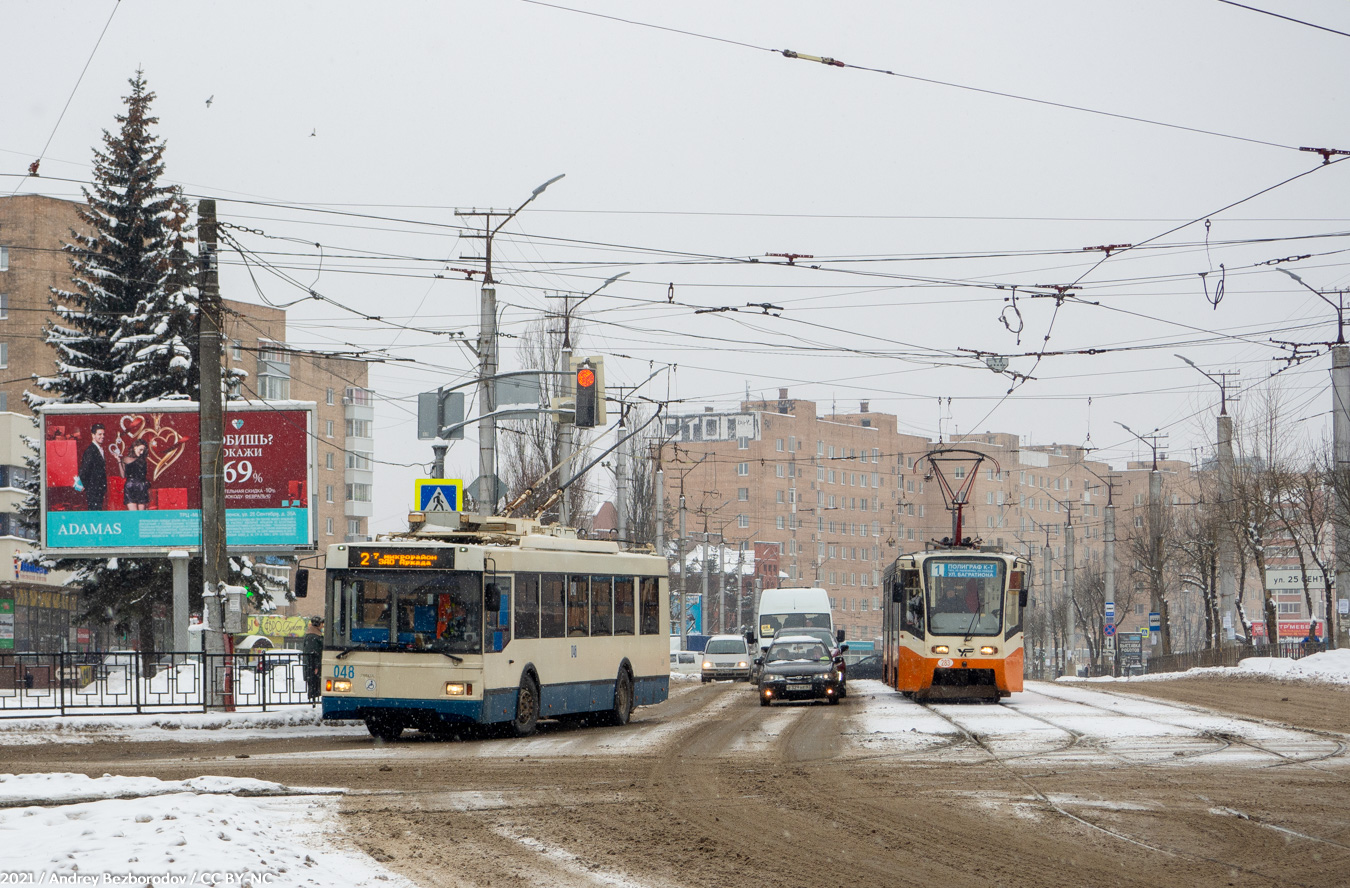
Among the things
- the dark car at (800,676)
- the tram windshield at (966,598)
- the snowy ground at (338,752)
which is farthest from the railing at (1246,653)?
the dark car at (800,676)

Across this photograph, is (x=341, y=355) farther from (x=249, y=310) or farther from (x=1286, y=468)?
(x=249, y=310)

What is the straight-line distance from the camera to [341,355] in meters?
27.2

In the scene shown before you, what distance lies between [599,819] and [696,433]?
472 feet

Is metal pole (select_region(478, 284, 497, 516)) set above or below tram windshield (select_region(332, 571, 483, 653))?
above

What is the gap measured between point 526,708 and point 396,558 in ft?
9.07

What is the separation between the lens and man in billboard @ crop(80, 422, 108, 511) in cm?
3778

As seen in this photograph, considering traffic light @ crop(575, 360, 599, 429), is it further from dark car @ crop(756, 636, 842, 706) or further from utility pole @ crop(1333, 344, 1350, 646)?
utility pole @ crop(1333, 344, 1350, 646)

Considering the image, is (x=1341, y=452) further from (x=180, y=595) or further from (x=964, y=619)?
(x=180, y=595)

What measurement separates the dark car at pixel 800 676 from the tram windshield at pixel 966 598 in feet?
8.16

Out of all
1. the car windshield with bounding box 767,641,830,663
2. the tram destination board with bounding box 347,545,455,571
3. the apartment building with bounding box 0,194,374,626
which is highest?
the apartment building with bounding box 0,194,374,626

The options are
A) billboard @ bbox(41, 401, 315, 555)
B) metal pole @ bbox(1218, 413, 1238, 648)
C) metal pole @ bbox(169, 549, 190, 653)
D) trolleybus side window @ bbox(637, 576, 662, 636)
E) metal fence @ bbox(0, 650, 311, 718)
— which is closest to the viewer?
trolleybus side window @ bbox(637, 576, 662, 636)

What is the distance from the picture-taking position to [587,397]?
26188 mm

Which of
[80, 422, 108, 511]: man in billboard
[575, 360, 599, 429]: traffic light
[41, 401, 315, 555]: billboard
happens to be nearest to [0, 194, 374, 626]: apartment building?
[41, 401, 315, 555]: billboard

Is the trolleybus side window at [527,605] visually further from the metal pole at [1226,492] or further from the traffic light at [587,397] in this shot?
the metal pole at [1226,492]
